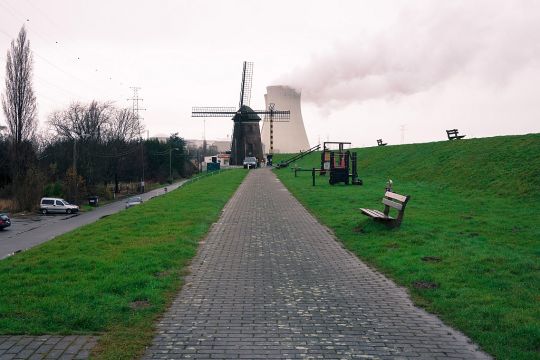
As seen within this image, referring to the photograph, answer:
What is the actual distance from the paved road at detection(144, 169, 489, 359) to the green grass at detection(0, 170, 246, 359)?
0.29 m

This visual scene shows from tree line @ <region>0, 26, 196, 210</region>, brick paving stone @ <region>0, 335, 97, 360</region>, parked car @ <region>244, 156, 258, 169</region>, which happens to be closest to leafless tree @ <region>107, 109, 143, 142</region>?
tree line @ <region>0, 26, 196, 210</region>

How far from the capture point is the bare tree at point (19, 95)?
37.4 meters

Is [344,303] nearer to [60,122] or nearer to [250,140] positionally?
[60,122]

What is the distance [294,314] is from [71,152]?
5472 centimetres

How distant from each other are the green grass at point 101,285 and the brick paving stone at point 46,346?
0.12 meters

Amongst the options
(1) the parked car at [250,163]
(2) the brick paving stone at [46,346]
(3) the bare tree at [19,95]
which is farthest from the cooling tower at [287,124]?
(2) the brick paving stone at [46,346]

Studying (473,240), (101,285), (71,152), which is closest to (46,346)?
(101,285)

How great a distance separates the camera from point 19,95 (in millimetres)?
37594

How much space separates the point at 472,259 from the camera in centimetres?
795

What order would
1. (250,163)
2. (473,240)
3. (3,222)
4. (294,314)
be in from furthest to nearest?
(250,163)
(3,222)
(473,240)
(294,314)

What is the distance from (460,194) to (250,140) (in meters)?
54.1

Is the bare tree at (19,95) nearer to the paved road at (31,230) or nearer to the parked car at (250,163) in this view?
the paved road at (31,230)

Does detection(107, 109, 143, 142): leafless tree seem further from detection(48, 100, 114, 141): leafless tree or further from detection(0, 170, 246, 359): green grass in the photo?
detection(0, 170, 246, 359): green grass

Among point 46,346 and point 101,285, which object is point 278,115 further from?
point 46,346
